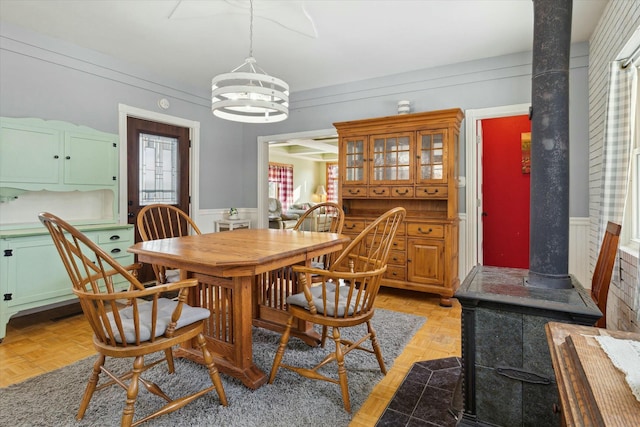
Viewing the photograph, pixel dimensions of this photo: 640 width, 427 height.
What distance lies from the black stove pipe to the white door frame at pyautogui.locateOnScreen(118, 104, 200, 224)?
12.8ft

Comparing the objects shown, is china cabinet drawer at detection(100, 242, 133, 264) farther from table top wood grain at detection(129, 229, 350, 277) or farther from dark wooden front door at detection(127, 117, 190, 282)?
table top wood grain at detection(129, 229, 350, 277)

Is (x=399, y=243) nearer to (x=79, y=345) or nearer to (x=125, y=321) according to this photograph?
(x=125, y=321)

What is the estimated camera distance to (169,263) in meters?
1.82

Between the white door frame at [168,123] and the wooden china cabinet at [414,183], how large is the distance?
78.5 inches

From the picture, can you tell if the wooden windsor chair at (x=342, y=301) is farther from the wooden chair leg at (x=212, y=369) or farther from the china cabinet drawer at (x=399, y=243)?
the china cabinet drawer at (x=399, y=243)

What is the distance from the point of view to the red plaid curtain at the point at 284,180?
10367 mm

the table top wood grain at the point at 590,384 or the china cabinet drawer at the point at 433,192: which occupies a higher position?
the china cabinet drawer at the point at 433,192

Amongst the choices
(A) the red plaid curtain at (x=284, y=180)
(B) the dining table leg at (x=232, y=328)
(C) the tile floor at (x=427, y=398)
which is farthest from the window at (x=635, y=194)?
(A) the red plaid curtain at (x=284, y=180)

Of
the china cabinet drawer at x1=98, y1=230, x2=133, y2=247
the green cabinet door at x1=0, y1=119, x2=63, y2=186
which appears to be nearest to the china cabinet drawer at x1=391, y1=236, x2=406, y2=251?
the china cabinet drawer at x1=98, y1=230, x2=133, y2=247

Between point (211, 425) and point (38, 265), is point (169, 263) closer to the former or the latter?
point (211, 425)

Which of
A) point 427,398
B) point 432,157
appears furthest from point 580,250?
point 427,398

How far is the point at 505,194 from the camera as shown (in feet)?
14.8

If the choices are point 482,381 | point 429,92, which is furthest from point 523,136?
point 482,381

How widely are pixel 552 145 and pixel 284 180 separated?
9329 mm
